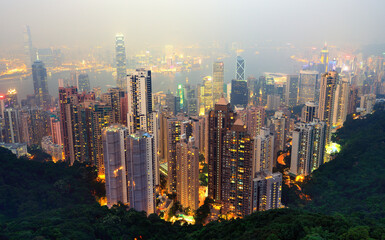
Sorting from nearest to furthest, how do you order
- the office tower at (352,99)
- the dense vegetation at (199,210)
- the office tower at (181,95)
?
the dense vegetation at (199,210), the office tower at (352,99), the office tower at (181,95)

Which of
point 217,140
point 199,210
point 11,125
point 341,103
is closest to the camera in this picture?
point 199,210

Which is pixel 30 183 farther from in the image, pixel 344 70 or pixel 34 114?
pixel 344 70

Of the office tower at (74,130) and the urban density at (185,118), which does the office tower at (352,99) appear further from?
the office tower at (74,130)

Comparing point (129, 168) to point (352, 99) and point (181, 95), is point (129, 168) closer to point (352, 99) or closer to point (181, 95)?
point (181, 95)

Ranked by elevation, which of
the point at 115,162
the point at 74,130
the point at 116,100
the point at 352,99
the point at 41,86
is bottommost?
the point at 115,162

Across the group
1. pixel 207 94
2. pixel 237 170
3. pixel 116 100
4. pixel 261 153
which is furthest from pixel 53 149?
pixel 207 94

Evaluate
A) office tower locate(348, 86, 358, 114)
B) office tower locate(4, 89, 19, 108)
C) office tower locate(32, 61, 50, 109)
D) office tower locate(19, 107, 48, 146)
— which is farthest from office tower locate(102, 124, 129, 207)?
office tower locate(348, 86, 358, 114)

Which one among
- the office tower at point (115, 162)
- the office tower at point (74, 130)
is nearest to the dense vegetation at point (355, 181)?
the office tower at point (115, 162)
